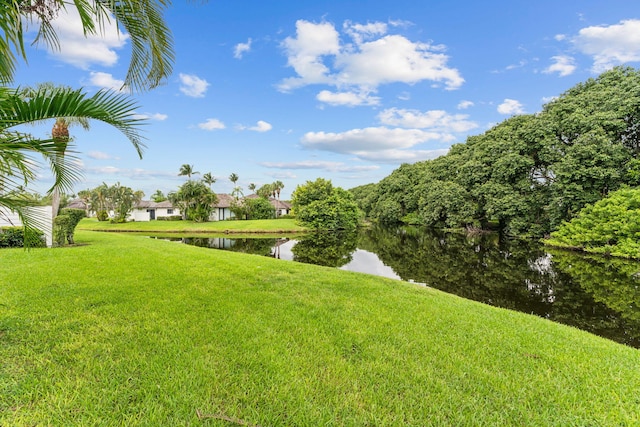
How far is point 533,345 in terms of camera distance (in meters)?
4.04

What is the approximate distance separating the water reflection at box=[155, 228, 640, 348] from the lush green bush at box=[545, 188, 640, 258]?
1011mm

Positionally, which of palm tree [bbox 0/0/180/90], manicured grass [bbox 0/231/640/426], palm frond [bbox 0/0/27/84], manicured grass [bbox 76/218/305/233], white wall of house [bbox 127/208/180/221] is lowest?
manicured grass [bbox 76/218/305/233]

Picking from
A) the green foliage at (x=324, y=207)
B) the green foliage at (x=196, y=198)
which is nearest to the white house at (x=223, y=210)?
the green foliage at (x=196, y=198)

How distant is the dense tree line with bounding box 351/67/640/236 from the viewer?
19.0 m

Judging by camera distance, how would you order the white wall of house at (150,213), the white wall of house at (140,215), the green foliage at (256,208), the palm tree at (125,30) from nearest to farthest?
the palm tree at (125,30) → the green foliage at (256,208) → the white wall of house at (140,215) → the white wall of house at (150,213)

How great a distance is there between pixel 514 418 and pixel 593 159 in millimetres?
23373

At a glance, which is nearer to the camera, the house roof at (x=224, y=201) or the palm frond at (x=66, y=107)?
the palm frond at (x=66, y=107)

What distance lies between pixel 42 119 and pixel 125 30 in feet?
6.93

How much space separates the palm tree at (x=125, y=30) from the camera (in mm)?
3102

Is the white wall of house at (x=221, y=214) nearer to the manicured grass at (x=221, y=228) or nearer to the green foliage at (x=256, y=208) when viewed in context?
the green foliage at (x=256, y=208)

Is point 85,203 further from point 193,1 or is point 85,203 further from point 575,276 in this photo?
point 575,276

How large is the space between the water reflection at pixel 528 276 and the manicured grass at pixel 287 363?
3.51 m

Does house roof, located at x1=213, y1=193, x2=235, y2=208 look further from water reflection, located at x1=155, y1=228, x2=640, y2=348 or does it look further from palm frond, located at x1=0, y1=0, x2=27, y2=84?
palm frond, located at x1=0, y1=0, x2=27, y2=84

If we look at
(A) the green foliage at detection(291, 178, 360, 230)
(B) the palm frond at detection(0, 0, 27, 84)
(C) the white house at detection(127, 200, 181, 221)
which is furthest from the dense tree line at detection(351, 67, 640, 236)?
(C) the white house at detection(127, 200, 181, 221)
